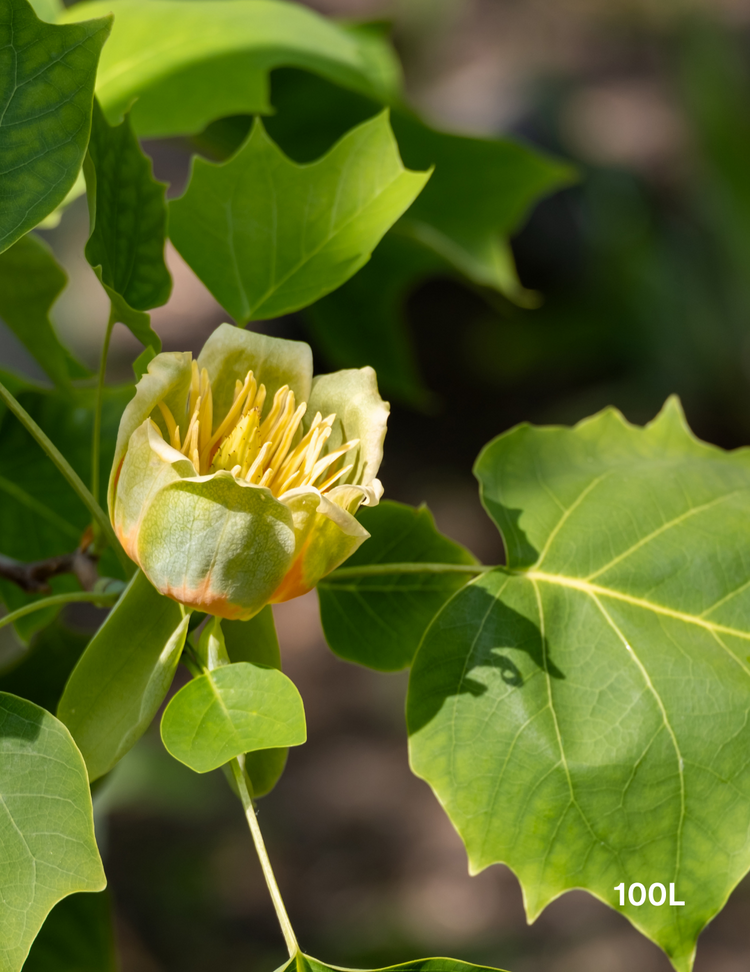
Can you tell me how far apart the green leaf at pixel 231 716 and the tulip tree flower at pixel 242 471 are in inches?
1.6

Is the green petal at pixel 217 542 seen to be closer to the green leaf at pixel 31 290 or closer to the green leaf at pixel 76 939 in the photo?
the green leaf at pixel 31 290

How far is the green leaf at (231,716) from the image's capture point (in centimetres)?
46

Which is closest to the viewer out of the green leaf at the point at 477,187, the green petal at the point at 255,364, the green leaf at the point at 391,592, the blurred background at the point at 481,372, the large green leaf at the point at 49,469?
the green petal at the point at 255,364

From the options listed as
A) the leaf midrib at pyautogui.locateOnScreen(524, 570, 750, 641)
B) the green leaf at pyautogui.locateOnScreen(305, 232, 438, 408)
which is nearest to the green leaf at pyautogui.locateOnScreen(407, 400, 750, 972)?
the leaf midrib at pyautogui.locateOnScreen(524, 570, 750, 641)

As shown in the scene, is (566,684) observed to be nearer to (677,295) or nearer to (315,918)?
(315,918)

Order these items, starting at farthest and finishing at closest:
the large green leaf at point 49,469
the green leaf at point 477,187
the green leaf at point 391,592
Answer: the green leaf at point 477,187 → the large green leaf at point 49,469 → the green leaf at point 391,592

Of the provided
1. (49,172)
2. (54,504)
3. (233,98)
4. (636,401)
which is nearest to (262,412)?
(49,172)

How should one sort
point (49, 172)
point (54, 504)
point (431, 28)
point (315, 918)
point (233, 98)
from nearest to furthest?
point (49, 172)
point (54, 504)
point (233, 98)
point (315, 918)
point (431, 28)

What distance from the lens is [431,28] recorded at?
3.90 metres

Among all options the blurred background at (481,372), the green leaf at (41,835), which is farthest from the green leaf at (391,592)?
the blurred background at (481,372)

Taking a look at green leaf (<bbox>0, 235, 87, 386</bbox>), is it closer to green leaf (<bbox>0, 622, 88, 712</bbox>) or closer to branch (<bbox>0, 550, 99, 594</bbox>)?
branch (<bbox>0, 550, 99, 594</bbox>)

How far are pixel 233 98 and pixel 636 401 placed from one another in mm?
2308

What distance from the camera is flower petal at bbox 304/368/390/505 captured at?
0.52 meters

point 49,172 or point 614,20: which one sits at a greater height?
point 49,172
